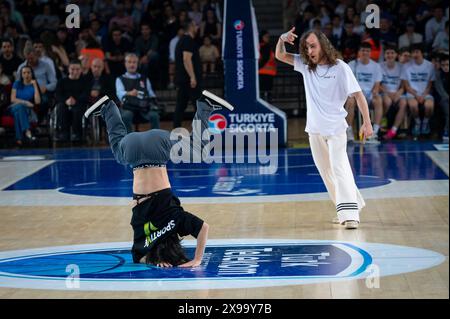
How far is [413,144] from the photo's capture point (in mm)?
18062

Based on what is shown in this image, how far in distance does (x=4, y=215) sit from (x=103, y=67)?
7919 millimetres

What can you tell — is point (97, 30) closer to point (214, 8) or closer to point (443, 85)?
point (214, 8)

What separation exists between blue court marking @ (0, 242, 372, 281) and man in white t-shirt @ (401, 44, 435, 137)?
10.4 m

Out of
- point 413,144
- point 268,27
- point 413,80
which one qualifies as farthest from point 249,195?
point 268,27

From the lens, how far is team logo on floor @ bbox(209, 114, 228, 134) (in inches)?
695

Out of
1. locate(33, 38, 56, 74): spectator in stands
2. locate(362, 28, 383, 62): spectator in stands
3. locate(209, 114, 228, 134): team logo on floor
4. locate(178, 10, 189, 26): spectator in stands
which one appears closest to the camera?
locate(209, 114, 228, 134): team logo on floor

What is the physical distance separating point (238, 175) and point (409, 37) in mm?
7934

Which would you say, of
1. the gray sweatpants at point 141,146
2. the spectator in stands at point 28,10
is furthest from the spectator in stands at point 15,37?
the gray sweatpants at point 141,146

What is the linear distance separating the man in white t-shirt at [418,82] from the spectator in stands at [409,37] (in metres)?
1.62

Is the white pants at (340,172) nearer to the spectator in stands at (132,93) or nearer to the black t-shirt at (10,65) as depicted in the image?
the spectator in stands at (132,93)

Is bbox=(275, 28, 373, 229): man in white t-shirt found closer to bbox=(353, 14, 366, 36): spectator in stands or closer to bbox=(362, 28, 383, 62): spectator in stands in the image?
bbox=(362, 28, 383, 62): spectator in stands

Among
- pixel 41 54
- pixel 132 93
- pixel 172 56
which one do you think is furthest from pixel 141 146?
pixel 172 56

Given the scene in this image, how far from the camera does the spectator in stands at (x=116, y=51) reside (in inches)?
791

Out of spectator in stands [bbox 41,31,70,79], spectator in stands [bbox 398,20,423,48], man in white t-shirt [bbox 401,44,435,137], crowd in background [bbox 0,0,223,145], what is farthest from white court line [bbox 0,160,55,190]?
spectator in stands [bbox 398,20,423,48]
